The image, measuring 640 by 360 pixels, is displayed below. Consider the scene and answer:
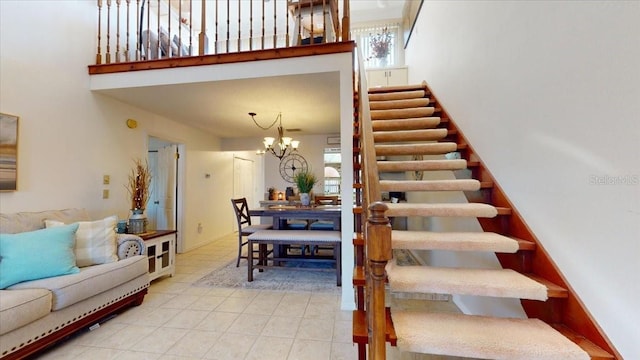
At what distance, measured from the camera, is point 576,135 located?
1330 mm

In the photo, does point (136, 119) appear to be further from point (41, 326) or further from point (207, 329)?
point (207, 329)

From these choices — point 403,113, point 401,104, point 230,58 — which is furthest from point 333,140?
point 230,58

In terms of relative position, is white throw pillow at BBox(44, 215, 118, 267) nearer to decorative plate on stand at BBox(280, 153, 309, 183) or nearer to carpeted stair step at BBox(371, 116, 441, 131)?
carpeted stair step at BBox(371, 116, 441, 131)

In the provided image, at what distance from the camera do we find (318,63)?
2688 millimetres

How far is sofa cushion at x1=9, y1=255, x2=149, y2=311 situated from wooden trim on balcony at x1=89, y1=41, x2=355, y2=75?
2.04 meters

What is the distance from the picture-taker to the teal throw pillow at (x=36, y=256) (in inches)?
72.1

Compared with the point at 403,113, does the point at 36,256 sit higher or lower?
lower

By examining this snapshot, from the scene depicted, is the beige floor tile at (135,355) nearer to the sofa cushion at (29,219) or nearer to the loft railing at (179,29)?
the sofa cushion at (29,219)

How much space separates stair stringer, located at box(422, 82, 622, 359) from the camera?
121 centimetres

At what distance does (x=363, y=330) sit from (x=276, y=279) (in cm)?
231

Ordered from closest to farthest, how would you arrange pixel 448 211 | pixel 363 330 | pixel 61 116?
pixel 363 330, pixel 448 211, pixel 61 116

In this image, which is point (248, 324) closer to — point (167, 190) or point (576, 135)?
point (576, 135)

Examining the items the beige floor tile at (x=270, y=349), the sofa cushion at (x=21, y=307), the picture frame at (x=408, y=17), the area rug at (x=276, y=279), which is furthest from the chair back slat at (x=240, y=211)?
the picture frame at (x=408, y=17)

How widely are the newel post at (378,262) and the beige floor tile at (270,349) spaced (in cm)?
113
